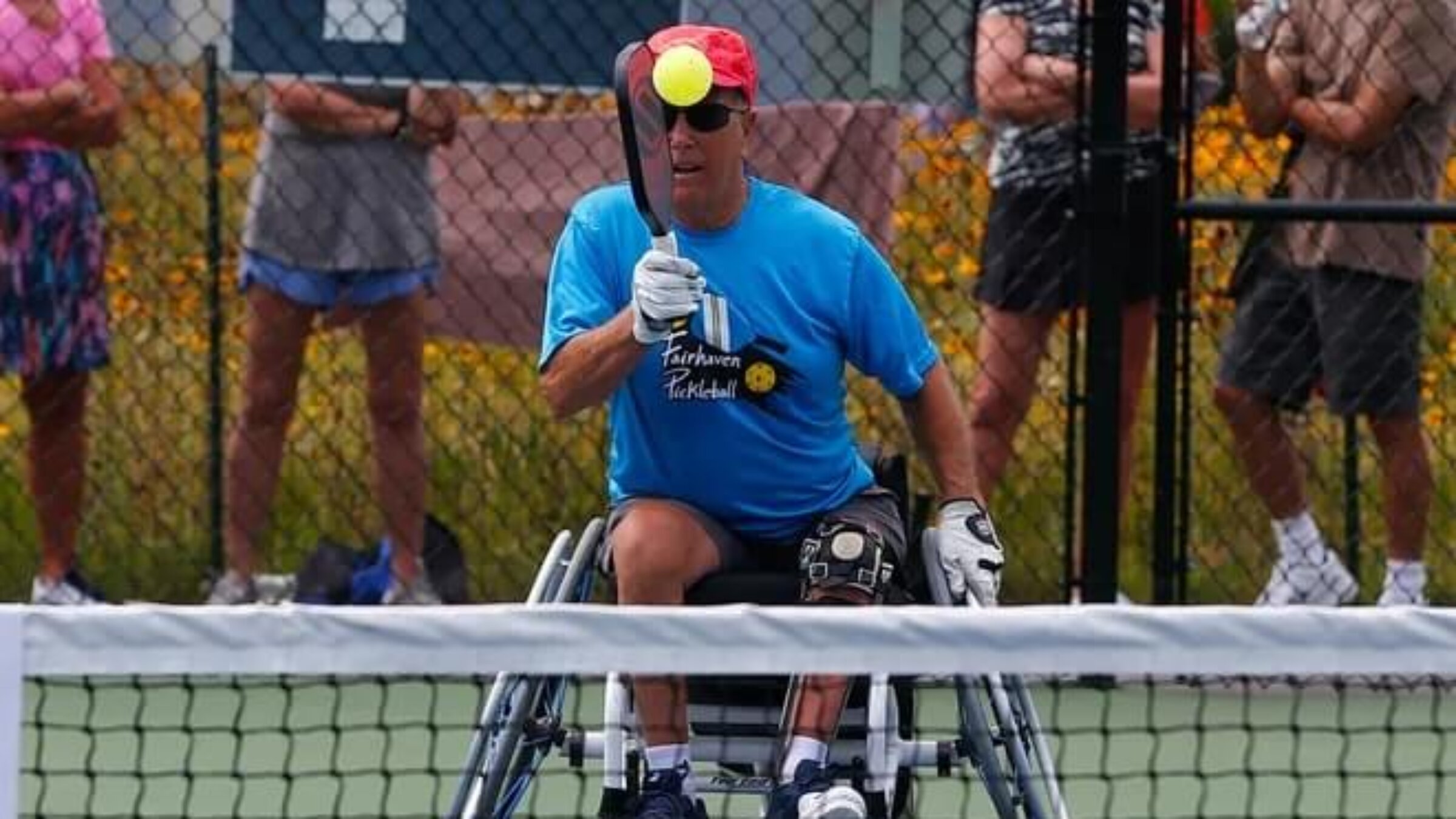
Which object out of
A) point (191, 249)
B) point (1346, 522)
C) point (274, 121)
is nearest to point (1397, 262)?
point (1346, 522)

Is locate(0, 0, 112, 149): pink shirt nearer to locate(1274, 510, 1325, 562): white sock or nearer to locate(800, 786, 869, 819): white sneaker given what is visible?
locate(1274, 510, 1325, 562): white sock

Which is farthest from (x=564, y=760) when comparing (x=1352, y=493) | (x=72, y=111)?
(x=1352, y=493)

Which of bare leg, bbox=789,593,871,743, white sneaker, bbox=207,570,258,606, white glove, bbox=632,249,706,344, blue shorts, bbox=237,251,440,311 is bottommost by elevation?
white sneaker, bbox=207,570,258,606

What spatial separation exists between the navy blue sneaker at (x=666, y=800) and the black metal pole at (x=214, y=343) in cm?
284

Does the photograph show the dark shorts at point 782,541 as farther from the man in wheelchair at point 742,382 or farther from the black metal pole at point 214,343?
the black metal pole at point 214,343

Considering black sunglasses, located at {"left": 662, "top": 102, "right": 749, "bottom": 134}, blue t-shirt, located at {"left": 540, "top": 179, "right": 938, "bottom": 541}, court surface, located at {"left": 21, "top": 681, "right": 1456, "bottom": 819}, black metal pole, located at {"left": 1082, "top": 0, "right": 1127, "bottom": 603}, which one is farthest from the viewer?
black metal pole, located at {"left": 1082, "top": 0, "right": 1127, "bottom": 603}

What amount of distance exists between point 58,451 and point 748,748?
2733 mm

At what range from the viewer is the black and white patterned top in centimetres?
685

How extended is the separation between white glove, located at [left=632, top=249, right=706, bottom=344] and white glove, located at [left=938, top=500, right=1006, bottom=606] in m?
0.54

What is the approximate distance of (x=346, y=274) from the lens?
279 inches

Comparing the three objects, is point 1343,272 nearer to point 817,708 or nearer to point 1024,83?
point 1024,83

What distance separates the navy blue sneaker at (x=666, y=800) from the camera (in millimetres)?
4582

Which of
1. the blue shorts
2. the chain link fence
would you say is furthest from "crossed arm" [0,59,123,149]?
the blue shorts

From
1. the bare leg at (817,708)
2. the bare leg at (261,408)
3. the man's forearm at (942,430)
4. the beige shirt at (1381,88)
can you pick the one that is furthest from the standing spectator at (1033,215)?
the bare leg at (817,708)
